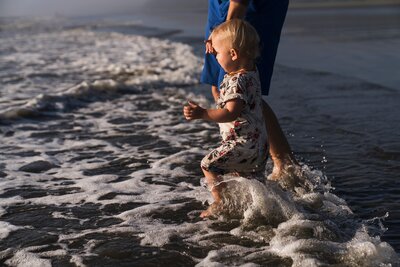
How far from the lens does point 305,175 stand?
4.25m

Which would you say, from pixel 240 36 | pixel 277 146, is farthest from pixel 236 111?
pixel 277 146

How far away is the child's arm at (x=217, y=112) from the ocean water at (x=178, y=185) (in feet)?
1.39

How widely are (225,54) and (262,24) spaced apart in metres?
0.67

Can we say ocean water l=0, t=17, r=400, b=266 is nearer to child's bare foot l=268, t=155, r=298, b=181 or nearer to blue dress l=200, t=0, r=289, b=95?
child's bare foot l=268, t=155, r=298, b=181

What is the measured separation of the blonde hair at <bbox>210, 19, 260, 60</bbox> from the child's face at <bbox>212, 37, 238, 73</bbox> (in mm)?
29

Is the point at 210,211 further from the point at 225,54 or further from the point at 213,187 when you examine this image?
the point at 225,54

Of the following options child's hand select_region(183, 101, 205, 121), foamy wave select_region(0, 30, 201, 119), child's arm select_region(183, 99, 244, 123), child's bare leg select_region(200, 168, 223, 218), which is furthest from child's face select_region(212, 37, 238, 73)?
foamy wave select_region(0, 30, 201, 119)

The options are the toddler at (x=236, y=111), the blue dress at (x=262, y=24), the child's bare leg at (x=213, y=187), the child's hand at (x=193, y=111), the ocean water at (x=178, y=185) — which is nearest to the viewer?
the ocean water at (x=178, y=185)

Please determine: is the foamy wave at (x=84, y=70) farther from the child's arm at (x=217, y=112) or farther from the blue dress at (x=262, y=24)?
the child's arm at (x=217, y=112)

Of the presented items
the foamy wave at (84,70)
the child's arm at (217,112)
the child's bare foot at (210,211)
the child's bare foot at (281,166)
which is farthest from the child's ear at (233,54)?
the foamy wave at (84,70)

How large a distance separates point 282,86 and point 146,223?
516 centimetres

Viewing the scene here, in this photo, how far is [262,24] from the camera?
4.07 m

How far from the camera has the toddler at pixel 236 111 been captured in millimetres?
3447

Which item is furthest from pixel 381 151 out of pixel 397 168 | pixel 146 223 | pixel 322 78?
pixel 322 78
